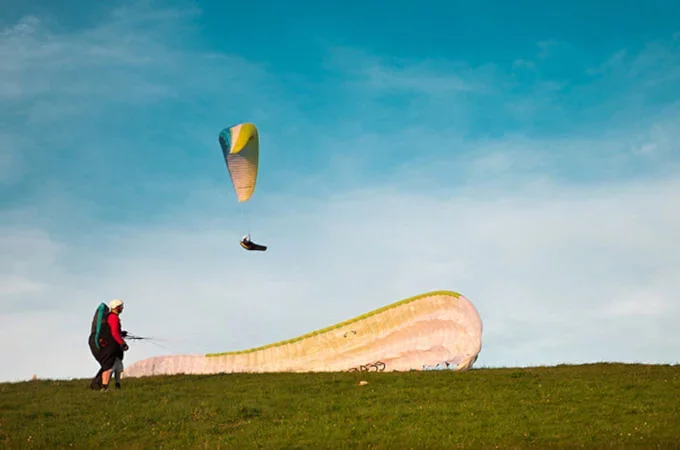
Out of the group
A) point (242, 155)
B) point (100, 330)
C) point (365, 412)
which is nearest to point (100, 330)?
point (100, 330)

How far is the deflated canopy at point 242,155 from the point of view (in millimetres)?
30172

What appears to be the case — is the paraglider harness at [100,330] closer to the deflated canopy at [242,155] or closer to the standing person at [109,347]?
the standing person at [109,347]

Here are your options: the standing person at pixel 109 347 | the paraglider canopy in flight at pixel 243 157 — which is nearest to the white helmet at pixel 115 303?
the standing person at pixel 109 347

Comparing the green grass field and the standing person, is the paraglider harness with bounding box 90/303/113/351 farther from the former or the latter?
the green grass field

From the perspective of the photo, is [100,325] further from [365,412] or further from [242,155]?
[365,412]

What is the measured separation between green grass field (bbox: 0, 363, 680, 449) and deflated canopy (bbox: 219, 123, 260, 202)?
7986mm

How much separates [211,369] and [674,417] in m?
17.6

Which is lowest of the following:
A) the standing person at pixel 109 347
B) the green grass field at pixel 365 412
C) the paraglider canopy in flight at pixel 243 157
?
the green grass field at pixel 365 412

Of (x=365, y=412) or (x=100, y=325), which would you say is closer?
(x=365, y=412)

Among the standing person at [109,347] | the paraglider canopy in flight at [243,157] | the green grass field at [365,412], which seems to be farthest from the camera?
the paraglider canopy in flight at [243,157]

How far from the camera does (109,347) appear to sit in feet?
87.6

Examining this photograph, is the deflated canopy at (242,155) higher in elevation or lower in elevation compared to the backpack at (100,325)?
higher

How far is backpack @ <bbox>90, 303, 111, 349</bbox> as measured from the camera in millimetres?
26844

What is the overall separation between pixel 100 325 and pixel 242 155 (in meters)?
8.69
